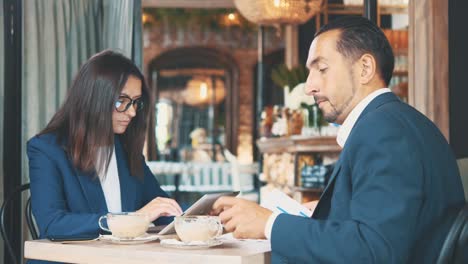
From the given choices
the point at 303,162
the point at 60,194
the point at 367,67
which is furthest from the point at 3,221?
the point at 303,162

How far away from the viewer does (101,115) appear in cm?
273

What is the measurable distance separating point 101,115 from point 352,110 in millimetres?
1105

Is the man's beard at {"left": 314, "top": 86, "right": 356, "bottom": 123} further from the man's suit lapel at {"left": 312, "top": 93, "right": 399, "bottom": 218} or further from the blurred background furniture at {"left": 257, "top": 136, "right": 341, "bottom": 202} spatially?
the blurred background furniture at {"left": 257, "top": 136, "right": 341, "bottom": 202}

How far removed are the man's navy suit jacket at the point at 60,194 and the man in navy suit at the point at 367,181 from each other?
665 millimetres

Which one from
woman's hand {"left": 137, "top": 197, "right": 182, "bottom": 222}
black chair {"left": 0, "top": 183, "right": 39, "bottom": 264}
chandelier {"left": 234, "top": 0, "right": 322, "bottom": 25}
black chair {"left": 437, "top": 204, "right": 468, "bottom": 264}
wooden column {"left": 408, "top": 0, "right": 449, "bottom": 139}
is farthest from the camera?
chandelier {"left": 234, "top": 0, "right": 322, "bottom": 25}

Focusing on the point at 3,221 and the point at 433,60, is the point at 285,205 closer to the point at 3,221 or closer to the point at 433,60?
the point at 3,221

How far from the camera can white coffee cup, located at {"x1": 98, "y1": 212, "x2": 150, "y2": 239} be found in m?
2.12

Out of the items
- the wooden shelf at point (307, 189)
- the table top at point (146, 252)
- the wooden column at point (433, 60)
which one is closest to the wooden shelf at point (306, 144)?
the wooden shelf at point (307, 189)

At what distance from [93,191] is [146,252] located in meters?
0.82

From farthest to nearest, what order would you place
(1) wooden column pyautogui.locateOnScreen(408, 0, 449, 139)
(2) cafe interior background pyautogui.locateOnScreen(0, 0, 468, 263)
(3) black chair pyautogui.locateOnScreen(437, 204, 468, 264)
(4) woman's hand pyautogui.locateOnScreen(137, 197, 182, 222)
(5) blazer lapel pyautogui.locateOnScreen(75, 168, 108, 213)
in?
(1) wooden column pyautogui.locateOnScreen(408, 0, 449, 139)
(2) cafe interior background pyautogui.locateOnScreen(0, 0, 468, 263)
(5) blazer lapel pyautogui.locateOnScreen(75, 168, 108, 213)
(4) woman's hand pyautogui.locateOnScreen(137, 197, 182, 222)
(3) black chair pyautogui.locateOnScreen(437, 204, 468, 264)

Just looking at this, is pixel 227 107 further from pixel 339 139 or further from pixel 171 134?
pixel 339 139

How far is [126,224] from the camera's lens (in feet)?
6.94

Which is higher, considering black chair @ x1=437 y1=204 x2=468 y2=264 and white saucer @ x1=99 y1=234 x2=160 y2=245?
black chair @ x1=437 y1=204 x2=468 y2=264

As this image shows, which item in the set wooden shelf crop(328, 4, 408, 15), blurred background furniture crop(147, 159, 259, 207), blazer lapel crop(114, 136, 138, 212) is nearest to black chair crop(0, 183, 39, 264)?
blazer lapel crop(114, 136, 138, 212)
